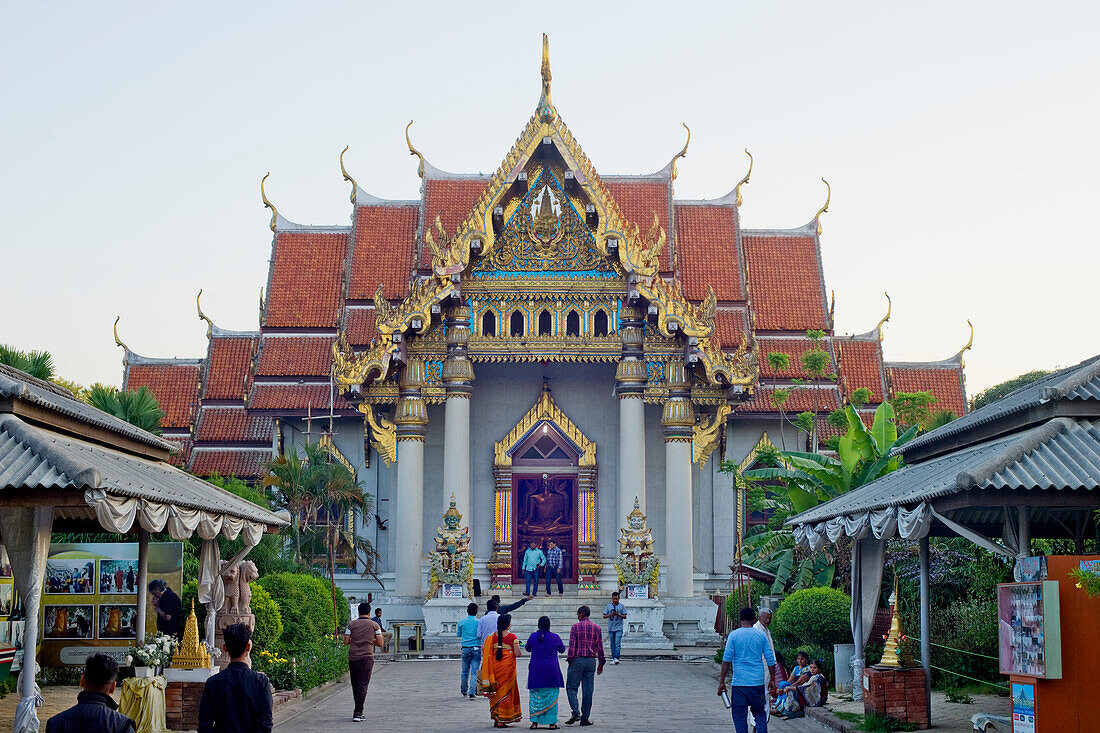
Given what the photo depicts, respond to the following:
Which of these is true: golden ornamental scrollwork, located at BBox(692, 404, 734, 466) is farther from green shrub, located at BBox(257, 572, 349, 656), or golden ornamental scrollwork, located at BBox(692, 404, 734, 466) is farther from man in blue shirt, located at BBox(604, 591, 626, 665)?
green shrub, located at BBox(257, 572, 349, 656)

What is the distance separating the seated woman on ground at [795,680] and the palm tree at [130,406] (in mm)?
14845

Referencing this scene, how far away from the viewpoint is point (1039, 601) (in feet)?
37.8

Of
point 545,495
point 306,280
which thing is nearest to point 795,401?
point 545,495

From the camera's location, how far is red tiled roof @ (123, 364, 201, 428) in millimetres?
35438

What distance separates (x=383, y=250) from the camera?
35.4 meters

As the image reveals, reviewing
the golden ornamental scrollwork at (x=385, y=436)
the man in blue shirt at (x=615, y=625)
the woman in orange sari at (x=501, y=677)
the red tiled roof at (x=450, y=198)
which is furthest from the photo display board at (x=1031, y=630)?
the red tiled roof at (x=450, y=198)

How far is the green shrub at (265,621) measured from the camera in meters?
18.4

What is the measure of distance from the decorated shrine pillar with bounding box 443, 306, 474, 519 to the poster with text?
11552mm

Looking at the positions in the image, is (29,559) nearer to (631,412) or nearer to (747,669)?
(747,669)

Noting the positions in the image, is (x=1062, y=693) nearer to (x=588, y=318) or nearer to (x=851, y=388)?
(x=588, y=318)

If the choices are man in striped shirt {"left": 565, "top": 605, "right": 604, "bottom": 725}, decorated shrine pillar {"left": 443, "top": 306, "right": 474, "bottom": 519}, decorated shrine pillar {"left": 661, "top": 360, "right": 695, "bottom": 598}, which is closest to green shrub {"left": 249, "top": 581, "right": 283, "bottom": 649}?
man in striped shirt {"left": 565, "top": 605, "right": 604, "bottom": 725}

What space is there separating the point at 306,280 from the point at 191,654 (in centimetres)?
2091

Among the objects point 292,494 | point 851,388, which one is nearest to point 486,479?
point 292,494

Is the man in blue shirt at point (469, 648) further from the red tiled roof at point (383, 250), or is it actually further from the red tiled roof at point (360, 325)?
the red tiled roof at point (383, 250)
